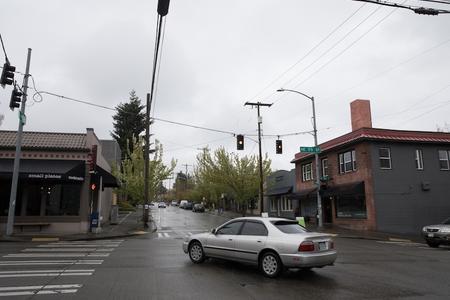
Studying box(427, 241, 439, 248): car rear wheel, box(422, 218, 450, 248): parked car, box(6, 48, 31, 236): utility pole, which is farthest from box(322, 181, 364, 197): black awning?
box(6, 48, 31, 236): utility pole

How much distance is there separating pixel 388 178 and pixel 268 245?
22.3 meters

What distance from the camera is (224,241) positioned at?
11.4 m

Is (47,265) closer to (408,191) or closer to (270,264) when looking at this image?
(270,264)

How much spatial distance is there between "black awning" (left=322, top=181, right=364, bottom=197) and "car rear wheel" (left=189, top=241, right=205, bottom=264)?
66.3 ft

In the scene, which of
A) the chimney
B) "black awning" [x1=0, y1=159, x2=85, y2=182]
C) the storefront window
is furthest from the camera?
the chimney

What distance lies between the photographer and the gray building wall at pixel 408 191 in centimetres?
2919

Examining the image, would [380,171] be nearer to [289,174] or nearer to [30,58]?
[289,174]

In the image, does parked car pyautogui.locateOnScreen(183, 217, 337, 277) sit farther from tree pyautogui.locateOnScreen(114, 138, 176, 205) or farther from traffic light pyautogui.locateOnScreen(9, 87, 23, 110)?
tree pyautogui.locateOnScreen(114, 138, 176, 205)

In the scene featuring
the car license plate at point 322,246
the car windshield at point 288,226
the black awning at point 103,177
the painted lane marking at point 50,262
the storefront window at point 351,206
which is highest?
the black awning at point 103,177

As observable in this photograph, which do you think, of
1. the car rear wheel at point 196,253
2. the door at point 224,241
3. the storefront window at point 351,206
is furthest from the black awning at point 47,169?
the storefront window at point 351,206

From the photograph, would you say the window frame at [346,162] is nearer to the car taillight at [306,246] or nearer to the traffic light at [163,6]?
the car taillight at [306,246]

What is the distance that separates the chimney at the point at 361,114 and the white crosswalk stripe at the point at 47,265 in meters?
23.8

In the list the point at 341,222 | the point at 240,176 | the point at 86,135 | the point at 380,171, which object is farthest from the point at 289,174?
the point at 86,135

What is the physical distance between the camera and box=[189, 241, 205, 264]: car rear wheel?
12.0m
